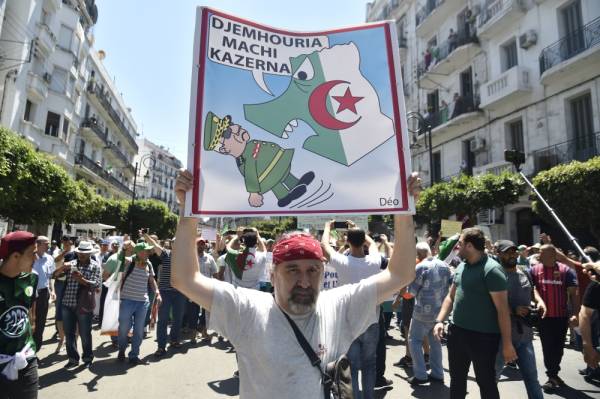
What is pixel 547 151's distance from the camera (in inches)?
620

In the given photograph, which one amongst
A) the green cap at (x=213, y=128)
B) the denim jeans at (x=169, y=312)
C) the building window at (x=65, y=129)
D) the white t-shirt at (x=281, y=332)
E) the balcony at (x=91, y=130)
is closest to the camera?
the white t-shirt at (x=281, y=332)

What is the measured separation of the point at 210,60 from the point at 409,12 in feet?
96.0

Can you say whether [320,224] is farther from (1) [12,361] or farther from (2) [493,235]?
(1) [12,361]

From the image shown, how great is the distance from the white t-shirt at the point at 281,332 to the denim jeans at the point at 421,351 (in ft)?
13.0

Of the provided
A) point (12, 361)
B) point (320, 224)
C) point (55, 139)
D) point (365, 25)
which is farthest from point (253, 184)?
point (55, 139)

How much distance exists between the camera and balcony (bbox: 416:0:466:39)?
22250mm

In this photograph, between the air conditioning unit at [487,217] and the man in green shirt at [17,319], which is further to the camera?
the air conditioning unit at [487,217]

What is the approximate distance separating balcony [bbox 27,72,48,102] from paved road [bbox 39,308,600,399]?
64.4 ft

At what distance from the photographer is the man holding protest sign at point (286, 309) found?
1.72 m

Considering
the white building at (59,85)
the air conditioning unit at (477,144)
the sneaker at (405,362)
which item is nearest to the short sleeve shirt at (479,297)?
the sneaker at (405,362)

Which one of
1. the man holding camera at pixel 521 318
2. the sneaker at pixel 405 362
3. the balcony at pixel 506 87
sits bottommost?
the sneaker at pixel 405 362

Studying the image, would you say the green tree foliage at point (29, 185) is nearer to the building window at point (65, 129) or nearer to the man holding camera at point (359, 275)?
the man holding camera at point (359, 275)

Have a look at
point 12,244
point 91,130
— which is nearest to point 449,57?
point 12,244

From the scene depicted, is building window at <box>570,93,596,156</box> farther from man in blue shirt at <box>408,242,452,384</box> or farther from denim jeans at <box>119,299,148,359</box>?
denim jeans at <box>119,299,148,359</box>
